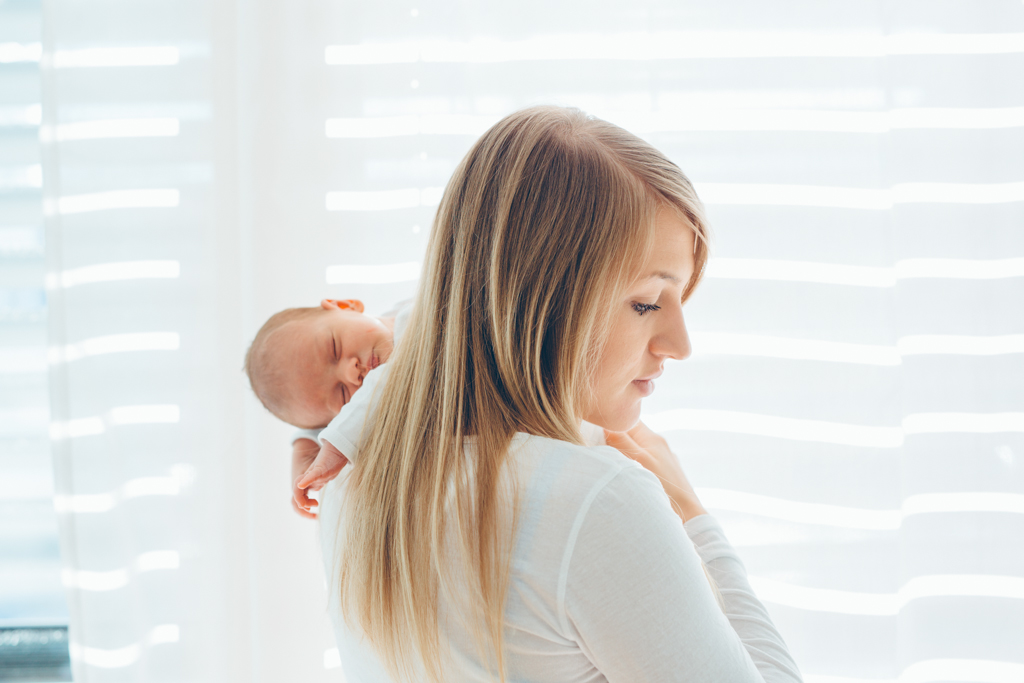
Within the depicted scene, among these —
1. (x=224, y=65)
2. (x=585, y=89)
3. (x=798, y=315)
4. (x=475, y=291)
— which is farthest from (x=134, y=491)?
(x=798, y=315)

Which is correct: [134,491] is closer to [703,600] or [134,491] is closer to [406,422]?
→ [406,422]

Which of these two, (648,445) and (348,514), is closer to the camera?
(348,514)

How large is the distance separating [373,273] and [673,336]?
752 millimetres

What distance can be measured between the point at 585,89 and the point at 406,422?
0.84m

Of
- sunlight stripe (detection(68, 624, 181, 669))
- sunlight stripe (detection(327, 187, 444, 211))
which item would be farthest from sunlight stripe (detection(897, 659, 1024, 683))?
sunlight stripe (detection(68, 624, 181, 669))

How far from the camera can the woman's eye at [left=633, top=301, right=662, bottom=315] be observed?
2.14 ft

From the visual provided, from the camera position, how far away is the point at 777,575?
1254mm

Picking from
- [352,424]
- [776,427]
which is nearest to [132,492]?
[352,424]

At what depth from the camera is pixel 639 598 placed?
1.65ft

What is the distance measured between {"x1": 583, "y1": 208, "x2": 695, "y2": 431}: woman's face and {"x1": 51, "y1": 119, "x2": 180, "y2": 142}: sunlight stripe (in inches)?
42.4

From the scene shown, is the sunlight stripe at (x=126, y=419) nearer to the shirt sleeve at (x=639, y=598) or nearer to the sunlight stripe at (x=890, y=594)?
the shirt sleeve at (x=639, y=598)

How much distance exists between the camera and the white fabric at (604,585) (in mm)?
503

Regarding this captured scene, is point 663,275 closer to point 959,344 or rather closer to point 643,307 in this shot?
point 643,307

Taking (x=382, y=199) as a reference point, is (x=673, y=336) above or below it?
below
